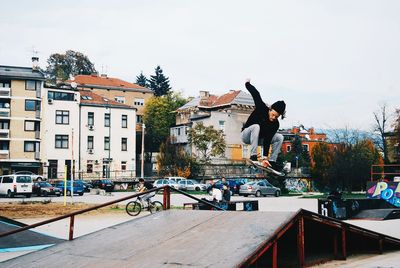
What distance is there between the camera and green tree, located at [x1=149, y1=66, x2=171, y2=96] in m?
104

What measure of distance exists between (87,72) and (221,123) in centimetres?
4186

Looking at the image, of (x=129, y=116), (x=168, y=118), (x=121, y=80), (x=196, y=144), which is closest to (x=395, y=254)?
(x=196, y=144)

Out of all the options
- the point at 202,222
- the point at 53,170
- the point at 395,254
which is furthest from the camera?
the point at 53,170

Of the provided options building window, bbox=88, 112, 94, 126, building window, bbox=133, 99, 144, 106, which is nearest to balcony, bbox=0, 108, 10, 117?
building window, bbox=88, 112, 94, 126

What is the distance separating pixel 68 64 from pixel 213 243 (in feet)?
307

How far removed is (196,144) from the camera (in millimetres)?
59312

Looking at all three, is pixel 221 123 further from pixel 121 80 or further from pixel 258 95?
pixel 258 95

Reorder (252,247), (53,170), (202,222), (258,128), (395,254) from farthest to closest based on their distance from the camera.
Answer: (53,170) → (395,254) → (202,222) → (258,128) → (252,247)

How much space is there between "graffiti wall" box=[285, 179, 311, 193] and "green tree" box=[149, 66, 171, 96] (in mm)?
52315

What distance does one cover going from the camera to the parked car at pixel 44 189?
36.5 meters

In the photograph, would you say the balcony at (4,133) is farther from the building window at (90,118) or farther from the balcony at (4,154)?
the building window at (90,118)

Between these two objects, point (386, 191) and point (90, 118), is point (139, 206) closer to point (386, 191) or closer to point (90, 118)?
point (386, 191)

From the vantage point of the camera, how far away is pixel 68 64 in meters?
96.3

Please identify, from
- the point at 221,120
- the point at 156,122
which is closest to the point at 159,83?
the point at 156,122
